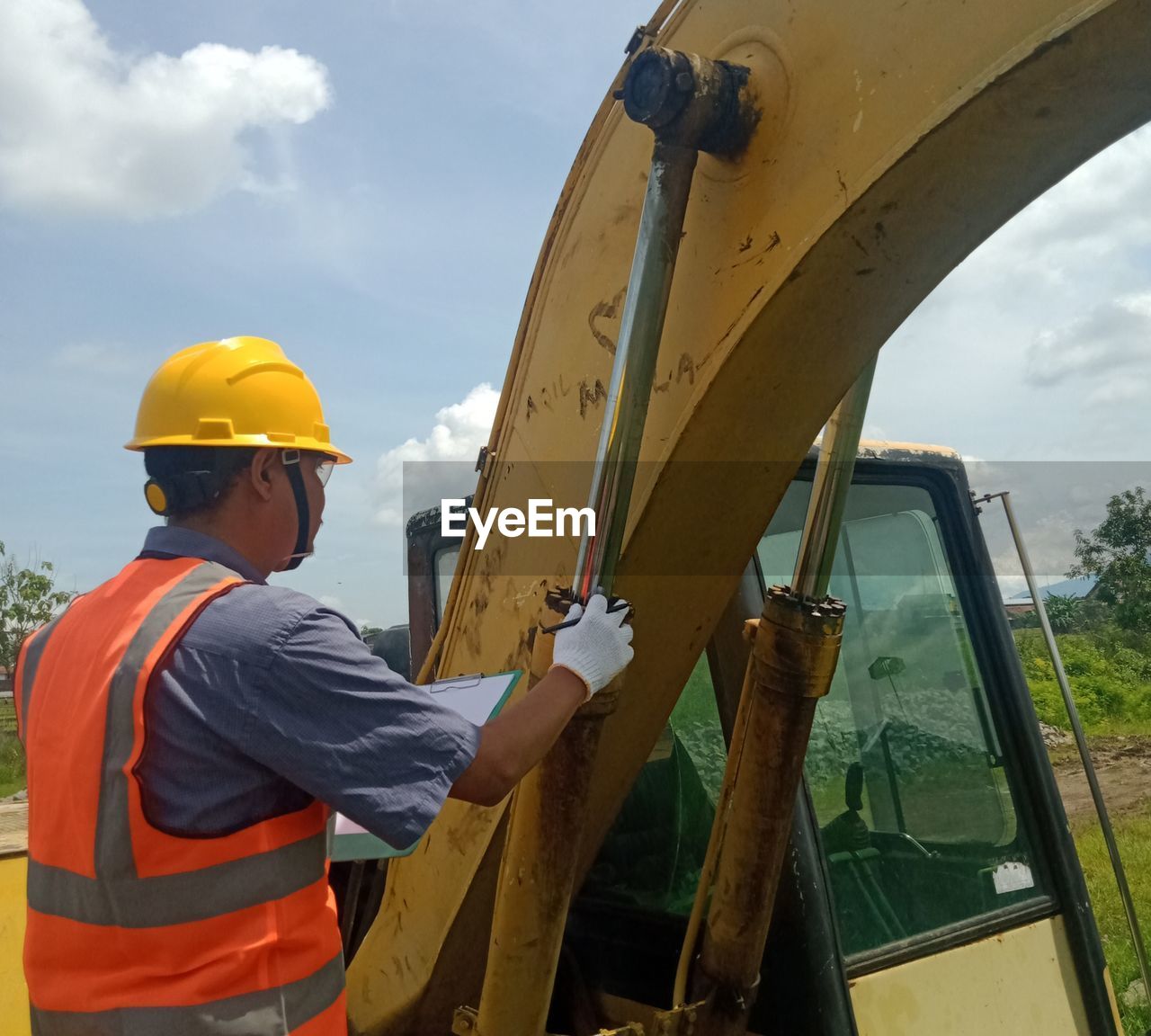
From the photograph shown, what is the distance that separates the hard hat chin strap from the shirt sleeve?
0.33 meters

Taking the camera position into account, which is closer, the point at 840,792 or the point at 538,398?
the point at 538,398

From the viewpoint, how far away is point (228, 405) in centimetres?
173

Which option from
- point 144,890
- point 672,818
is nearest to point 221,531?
point 144,890

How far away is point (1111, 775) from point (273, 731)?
14.9 meters

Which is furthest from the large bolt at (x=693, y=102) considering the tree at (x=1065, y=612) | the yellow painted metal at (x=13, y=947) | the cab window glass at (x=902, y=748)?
the tree at (x=1065, y=612)

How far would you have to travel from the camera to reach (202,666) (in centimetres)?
142

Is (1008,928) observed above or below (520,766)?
below

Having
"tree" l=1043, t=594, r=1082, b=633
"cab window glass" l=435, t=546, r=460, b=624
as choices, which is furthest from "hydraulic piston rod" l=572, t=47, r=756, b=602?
"tree" l=1043, t=594, r=1082, b=633

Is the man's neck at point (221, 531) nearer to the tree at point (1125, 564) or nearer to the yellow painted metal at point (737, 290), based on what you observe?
the yellow painted metal at point (737, 290)

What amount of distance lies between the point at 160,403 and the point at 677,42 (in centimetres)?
104

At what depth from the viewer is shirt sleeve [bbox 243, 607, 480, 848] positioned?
4.62ft

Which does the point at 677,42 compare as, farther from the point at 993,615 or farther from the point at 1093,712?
the point at 1093,712

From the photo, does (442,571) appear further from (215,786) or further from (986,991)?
(215,786)

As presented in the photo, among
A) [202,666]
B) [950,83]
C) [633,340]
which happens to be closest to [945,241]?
[950,83]
